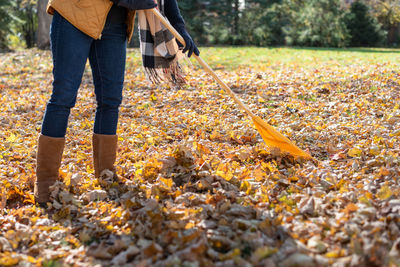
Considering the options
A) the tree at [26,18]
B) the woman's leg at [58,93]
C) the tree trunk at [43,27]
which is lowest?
the woman's leg at [58,93]

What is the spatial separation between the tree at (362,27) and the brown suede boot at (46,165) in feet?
61.9

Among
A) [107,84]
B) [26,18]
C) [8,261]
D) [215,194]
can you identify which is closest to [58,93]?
[107,84]

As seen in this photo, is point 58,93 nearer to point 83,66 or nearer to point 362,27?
point 83,66

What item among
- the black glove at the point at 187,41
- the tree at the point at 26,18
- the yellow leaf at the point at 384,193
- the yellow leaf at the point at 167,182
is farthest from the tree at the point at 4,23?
the yellow leaf at the point at 384,193

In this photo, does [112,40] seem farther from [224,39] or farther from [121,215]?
[224,39]

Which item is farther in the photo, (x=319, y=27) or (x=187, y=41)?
(x=319, y=27)

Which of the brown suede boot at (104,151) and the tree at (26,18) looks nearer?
the brown suede boot at (104,151)

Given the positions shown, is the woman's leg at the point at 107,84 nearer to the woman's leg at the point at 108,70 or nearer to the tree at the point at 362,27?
the woman's leg at the point at 108,70

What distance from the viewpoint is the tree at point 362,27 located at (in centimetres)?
1906

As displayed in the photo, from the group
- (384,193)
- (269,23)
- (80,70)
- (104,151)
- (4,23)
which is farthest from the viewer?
(269,23)

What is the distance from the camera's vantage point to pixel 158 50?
320 centimetres

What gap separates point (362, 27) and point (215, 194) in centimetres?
1938

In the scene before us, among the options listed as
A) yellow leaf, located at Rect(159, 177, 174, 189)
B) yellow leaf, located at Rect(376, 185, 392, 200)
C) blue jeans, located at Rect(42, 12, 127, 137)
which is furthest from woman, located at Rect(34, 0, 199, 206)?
yellow leaf, located at Rect(376, 185, 392, 200)

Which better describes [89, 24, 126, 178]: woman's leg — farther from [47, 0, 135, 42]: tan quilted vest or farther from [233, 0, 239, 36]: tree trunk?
[233, 0, 239, 36]: tree trunk
